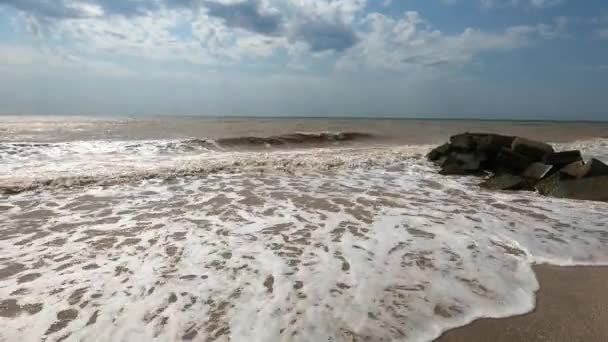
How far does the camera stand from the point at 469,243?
4816 mm

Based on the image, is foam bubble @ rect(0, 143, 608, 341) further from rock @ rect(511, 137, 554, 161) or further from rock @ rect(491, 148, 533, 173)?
rock @ rect(511, 137, 554, 161)

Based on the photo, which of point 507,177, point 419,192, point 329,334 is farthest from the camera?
point 507,177

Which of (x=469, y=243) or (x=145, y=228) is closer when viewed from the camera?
(x=469, y=243)

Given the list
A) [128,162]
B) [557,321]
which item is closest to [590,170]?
[557,321]

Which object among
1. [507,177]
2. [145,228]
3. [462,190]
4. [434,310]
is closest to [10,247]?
[145,228]

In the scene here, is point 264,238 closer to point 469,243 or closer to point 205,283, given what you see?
point 205,283

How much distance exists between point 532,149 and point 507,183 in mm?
2230

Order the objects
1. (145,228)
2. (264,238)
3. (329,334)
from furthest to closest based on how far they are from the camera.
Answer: (145,228)
(264,238)
(329,334)

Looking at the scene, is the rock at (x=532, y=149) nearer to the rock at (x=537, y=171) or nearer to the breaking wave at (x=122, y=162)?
the rock at (x=537, y=171)

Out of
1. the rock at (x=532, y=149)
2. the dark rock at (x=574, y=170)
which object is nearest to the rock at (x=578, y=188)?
the dark rock at (x=574, y=170)

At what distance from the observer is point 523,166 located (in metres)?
10.0

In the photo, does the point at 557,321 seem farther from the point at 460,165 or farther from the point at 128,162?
the point at 128,162

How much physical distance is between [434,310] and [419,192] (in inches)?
205

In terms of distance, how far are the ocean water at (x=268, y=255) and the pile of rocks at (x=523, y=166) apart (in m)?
0.57
